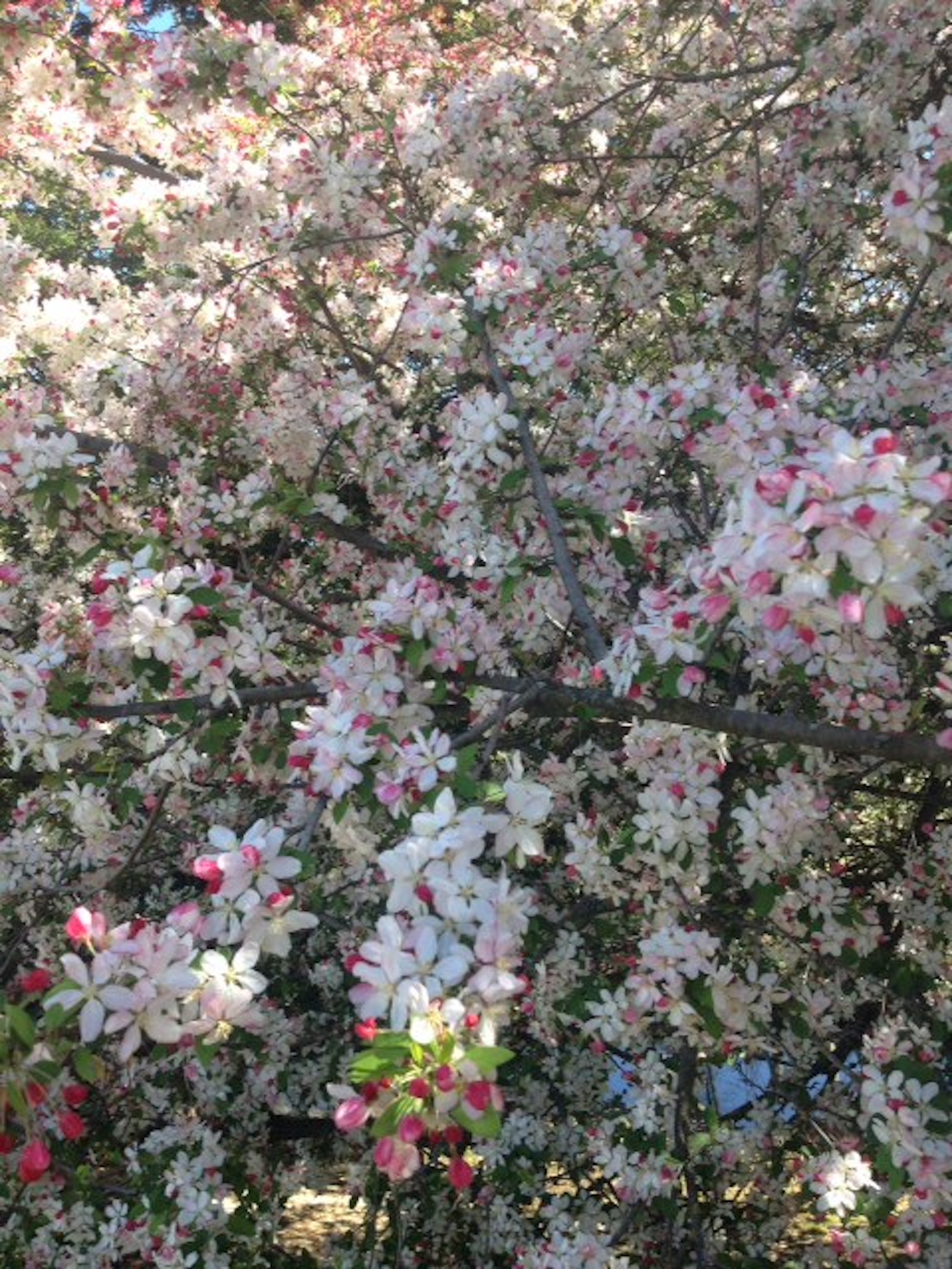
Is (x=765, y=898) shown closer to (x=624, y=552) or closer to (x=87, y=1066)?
(x=624, y=552)

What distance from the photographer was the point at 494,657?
9.61ft

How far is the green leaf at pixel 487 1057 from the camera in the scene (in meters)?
1.32

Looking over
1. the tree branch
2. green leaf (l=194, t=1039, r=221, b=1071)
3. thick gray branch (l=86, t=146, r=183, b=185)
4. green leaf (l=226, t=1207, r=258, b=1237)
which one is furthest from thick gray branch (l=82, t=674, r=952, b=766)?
thick gray branch (l=86, t=146, r=183, b=185)

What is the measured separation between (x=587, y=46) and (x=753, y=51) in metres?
1.07

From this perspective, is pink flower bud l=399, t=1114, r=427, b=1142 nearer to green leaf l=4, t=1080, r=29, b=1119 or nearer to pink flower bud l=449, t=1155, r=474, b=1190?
pink flower bud l=449, t=1155, r=474, b=1190

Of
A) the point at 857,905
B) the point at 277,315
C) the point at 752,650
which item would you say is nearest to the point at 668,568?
the point at 752,650

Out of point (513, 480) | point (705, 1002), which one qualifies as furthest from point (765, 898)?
point (513, 480)

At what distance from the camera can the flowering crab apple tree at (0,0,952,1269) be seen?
5.56 feet

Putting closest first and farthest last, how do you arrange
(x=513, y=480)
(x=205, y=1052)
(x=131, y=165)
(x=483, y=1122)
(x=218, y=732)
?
(x=483, y=1122) < (x=205, y=1052) < (x=218, y=732) < (x=513, y=480) < (x=131, y=165)

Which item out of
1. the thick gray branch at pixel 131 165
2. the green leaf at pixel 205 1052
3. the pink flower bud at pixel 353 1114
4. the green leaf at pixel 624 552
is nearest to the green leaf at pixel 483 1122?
the pink flower bud at pixel 353 1114

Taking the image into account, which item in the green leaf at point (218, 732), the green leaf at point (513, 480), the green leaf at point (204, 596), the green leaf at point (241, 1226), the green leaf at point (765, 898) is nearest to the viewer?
the green leaf at point (204, 596)

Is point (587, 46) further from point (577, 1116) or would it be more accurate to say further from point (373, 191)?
point (577, 1116)

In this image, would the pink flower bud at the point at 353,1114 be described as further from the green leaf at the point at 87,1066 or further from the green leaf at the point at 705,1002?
the green leaf at the point at 705,1002

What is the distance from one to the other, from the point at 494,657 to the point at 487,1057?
1.67 metres
